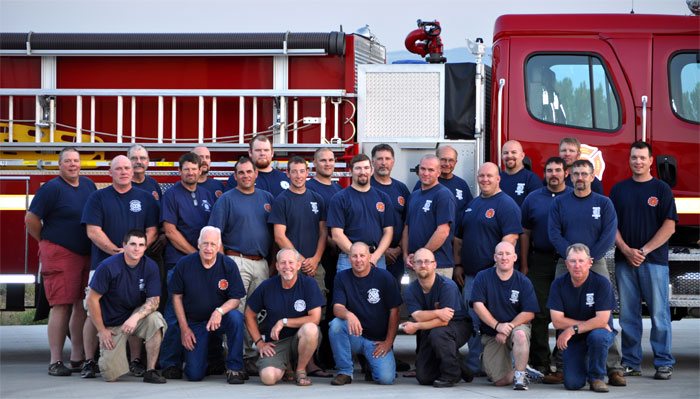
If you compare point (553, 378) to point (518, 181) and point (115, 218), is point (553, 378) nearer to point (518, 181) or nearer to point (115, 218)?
point (518, 181)

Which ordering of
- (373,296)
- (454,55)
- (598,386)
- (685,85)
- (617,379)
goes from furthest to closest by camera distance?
(454,55), (685,85), (373,296), (617,379), (598,386)

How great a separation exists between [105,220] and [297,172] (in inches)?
70.4

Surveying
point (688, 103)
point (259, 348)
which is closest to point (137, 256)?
point (259, 348)

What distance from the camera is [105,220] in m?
8.02

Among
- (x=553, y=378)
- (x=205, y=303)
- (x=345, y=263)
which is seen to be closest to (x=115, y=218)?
(x=205, y=303)

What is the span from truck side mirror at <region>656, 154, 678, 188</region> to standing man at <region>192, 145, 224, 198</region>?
4244mm

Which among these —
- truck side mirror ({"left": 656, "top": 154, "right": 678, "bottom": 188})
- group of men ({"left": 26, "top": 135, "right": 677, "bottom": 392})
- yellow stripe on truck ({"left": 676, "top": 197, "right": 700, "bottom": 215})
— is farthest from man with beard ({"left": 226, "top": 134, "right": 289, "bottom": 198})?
yellow stripe on truck ({"left": 676, "top": 197, "right": 700, "bottom": 215})

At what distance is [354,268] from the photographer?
303 inches

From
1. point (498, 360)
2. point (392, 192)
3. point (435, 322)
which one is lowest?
point (498, 360)

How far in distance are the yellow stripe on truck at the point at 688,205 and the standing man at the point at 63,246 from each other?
223 inches

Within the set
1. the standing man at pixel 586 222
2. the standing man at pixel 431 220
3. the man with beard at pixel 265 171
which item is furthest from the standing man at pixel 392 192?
the standing man at pixel 586 222

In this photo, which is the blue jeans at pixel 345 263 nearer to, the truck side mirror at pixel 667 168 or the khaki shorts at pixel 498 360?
the khaki shorts at pixel 498 360

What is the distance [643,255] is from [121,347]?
469 centimetres

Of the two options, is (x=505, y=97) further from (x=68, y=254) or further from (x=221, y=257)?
(x=68, y=254)
